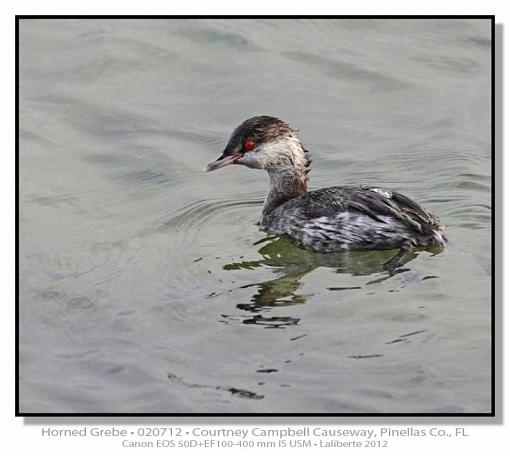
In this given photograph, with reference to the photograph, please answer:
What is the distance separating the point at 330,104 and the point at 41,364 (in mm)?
5554

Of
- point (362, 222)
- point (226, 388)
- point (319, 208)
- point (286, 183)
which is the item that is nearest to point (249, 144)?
point (286, 183)

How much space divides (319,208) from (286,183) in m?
0.89

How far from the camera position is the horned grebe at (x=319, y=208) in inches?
322

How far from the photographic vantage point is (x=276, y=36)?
12.4 metres

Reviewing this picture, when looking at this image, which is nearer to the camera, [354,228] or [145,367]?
[145,367]

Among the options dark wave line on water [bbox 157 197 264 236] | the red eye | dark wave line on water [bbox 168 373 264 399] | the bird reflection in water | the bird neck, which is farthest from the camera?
the bird neck

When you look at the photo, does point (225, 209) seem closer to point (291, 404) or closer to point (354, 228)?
point (354, 228)

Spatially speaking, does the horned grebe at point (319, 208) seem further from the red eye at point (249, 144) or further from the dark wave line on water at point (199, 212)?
the dark wave line on water at point (199, 212)

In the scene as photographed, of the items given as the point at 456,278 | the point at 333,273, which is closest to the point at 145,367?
the point at 333,273

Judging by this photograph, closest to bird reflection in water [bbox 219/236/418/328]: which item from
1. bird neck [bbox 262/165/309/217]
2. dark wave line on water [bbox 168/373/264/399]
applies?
bird neck [bbox 262/165/309/217]

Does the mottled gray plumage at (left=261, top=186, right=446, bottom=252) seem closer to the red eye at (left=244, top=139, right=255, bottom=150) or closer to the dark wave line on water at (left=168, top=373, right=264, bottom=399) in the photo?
the red eye at (left=244, top=139, right=255, bottom=150)

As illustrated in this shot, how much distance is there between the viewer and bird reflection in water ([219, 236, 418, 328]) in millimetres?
7312

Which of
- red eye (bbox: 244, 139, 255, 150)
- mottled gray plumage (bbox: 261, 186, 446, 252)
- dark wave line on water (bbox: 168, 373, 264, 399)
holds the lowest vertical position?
dark wave line on water (bbox: 168, 373, 264, 399)

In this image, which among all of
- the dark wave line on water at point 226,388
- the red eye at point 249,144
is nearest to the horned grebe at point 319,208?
the red eye at point 249,144
